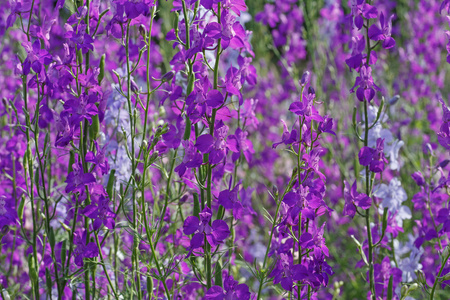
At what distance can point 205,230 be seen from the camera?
1427 mm

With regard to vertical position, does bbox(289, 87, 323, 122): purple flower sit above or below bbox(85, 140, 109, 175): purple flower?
above

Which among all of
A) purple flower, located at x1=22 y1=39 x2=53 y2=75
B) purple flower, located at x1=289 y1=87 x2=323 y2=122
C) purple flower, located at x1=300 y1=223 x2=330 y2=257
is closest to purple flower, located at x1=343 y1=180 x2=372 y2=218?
purple flower, located at x1=300 y1=223 x2=330 y2=257

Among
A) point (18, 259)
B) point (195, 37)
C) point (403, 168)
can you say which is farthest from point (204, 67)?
point (403, 168)

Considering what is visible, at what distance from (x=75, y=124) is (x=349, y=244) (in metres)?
2.56

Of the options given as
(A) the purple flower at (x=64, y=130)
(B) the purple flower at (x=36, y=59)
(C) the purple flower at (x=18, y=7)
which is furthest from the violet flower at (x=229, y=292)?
(C) the purple flower at (x=18, y=7)

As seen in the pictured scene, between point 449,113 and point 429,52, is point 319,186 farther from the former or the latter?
point 429,52

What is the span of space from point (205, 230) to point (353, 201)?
0.50 meters

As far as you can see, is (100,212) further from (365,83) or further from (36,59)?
(365,83)

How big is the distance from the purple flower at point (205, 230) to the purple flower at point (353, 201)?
0.42 m

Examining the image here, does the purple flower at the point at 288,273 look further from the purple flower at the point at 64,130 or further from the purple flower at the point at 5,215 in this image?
the purple flower at the point at 5,215

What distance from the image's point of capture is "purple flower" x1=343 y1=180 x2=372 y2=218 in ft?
5.36

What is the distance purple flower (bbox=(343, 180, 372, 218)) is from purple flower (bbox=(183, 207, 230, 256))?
417 millimetres

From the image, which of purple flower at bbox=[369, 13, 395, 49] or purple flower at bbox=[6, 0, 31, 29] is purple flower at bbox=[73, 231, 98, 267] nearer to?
purple flower at bbox=[6, 0, 31, 29]

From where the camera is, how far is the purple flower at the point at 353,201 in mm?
1633
